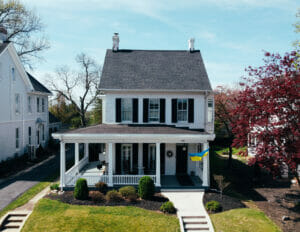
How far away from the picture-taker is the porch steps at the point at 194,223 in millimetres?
10695

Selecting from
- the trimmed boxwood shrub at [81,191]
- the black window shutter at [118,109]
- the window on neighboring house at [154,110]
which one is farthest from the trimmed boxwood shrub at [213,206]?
the black window shutter at [118,109]

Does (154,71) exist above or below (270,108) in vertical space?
above

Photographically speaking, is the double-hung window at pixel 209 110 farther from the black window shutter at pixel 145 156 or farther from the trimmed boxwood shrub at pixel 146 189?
the trimmed boxwood shrub at pixel 146 189

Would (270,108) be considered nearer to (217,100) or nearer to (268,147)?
(268,147)

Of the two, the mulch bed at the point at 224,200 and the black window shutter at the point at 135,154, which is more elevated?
the black window shutter at the point at 135,154

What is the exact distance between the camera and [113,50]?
2075 cm

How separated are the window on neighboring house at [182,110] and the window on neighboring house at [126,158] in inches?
166

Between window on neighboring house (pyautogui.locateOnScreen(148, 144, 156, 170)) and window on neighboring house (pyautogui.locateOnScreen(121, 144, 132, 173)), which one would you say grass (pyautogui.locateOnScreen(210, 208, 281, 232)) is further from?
window on neighboring house (pyautogui.locateOnScreen(121, 144, 132, 173))

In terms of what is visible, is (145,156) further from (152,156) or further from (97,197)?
(97,197)

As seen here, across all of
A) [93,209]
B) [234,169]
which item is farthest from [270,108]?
[234,169]

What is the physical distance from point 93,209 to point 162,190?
14.5ft

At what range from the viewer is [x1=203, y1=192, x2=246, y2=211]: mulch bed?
12.4 metres

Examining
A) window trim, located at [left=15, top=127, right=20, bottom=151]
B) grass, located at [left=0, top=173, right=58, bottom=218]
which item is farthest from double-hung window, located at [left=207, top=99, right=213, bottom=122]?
window trim, located at [left=15, top=127, right=20, bottom=151]

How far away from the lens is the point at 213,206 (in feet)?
39.2
